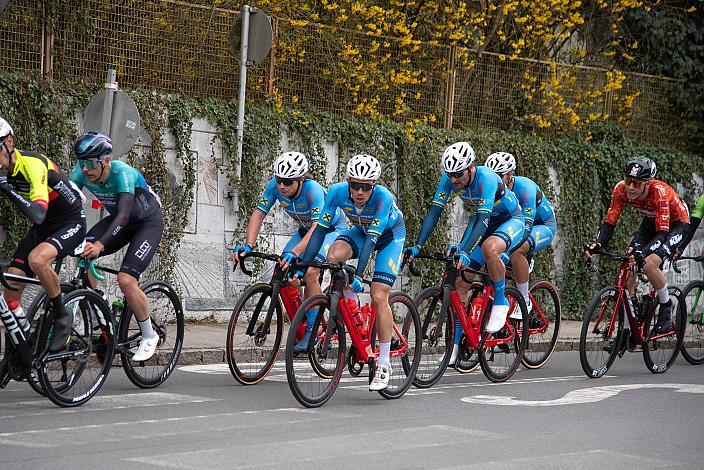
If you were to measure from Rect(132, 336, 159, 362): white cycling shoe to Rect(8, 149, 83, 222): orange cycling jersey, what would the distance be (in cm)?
135

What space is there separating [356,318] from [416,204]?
8114 mm

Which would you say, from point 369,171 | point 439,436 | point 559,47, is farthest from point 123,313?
point 559,47

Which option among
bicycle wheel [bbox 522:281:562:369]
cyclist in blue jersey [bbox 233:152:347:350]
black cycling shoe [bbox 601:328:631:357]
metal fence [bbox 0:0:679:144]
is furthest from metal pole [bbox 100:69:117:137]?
black cycling shoe [bbox 601:328:631:357]

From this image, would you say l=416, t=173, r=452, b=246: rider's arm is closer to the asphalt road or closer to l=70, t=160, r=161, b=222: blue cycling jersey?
the asphalt road

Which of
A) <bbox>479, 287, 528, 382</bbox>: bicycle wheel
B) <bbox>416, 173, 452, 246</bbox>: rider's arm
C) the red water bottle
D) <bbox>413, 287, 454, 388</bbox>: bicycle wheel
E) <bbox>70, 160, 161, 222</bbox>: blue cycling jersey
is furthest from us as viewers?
<bbox>479, 287, 528, 382</bbox>: bicycle wheel

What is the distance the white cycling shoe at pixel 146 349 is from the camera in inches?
385

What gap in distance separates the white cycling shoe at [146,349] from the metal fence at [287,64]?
571 cm

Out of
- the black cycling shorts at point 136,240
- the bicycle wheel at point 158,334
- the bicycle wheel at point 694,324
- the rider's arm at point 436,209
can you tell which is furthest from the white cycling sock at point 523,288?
the black cycling shorts at point 136,240

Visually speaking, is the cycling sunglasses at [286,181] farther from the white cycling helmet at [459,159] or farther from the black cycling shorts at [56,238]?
the black cycling shorts at [56,238]

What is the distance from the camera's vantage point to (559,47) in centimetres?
2155

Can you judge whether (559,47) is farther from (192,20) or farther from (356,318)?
(356,318)

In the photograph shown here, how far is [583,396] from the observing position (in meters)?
10.8

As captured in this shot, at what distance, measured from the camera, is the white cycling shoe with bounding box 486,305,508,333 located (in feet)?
37.4

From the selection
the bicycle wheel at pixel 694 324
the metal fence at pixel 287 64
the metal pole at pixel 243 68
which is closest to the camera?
the bicycle wheel at pixel 694 324
